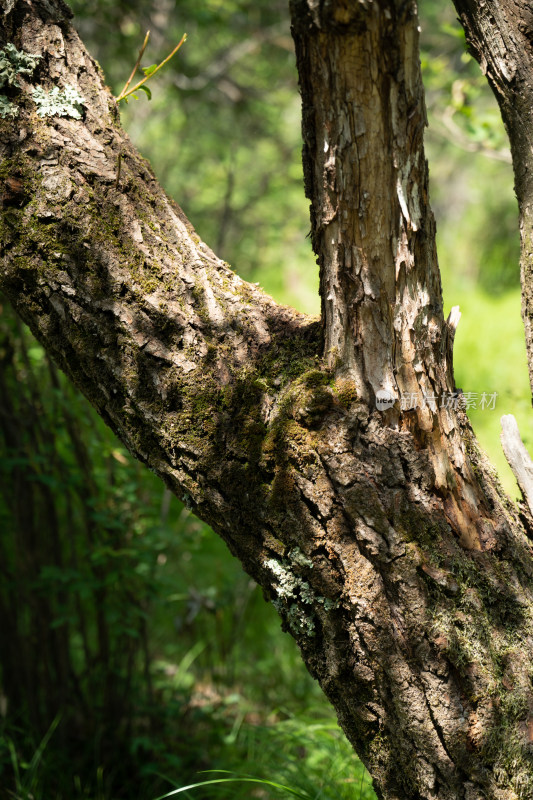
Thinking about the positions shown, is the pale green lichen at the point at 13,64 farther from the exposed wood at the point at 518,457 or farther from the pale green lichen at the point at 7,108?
the exposed wood at the point at 518,457

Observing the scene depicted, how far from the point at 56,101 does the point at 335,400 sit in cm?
84

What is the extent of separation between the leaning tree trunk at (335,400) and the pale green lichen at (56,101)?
0.04 feet

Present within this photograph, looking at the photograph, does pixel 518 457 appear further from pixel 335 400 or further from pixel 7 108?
pixel 7 108

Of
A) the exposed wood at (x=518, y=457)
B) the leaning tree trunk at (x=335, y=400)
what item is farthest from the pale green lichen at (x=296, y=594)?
the exposed wood at (x=518, y=457)

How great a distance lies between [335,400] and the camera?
118 cm

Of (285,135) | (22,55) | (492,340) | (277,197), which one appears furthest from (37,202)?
(285,135)

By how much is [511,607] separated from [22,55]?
1.49 meters

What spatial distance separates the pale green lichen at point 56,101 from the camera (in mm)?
1229

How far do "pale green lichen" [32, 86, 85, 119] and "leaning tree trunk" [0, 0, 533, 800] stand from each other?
1 centimetres

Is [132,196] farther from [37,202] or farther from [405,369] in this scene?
[405,369]

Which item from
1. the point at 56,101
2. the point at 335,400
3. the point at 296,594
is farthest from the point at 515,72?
the point at 296,594

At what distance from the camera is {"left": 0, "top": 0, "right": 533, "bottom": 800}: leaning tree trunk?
43.6 inches

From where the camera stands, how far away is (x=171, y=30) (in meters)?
6.14

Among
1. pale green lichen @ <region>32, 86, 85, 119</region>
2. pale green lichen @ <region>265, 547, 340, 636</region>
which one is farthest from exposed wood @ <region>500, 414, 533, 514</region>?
pale green lichen @ <region>32, 86, 85, 119</region>
